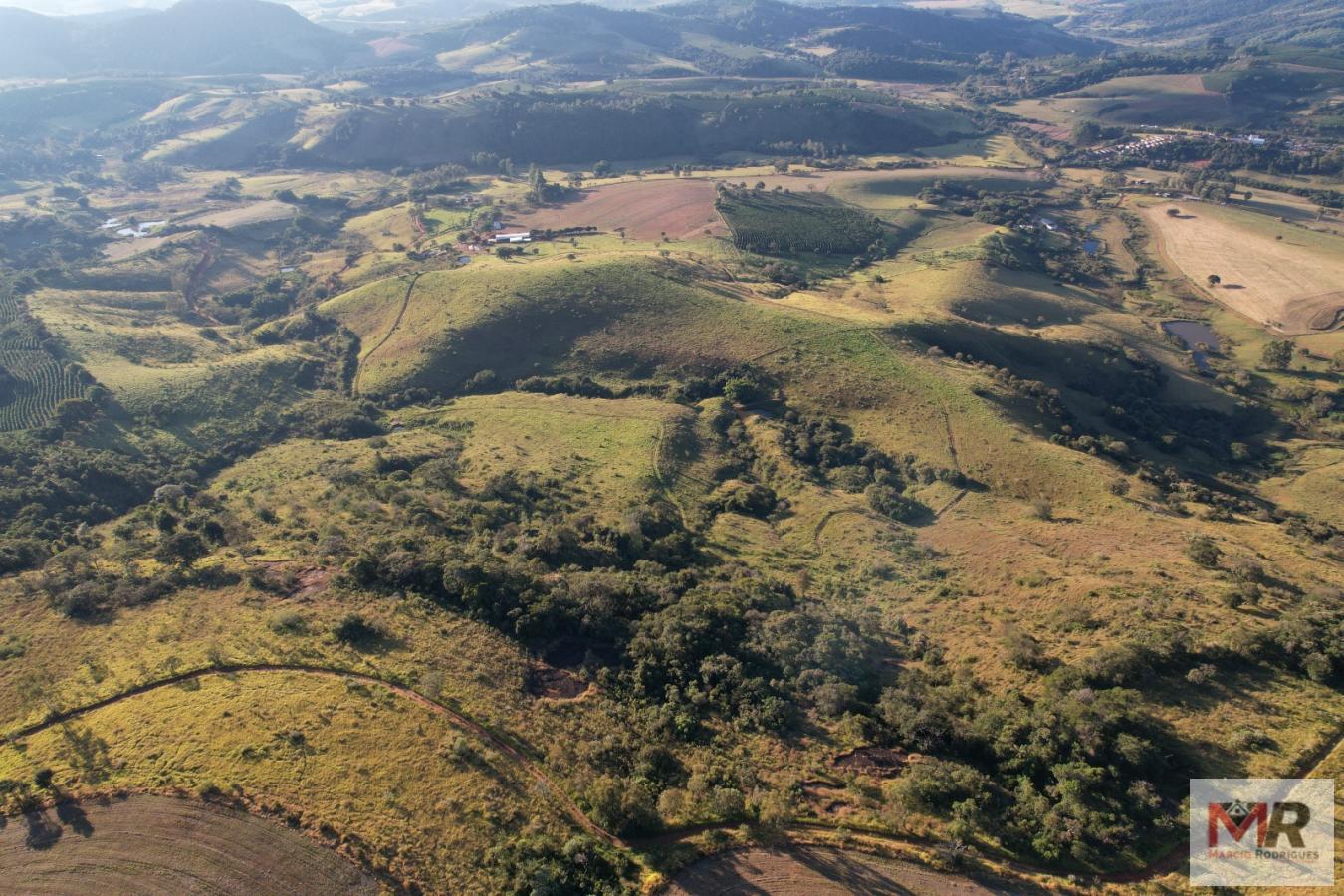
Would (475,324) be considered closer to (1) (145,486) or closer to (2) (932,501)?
(1) (145,486)

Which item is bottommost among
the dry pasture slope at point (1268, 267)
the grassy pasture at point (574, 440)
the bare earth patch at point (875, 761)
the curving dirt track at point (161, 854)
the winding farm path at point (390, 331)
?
the curving dirt track at point (161, 854)

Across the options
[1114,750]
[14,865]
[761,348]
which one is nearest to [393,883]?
[14,865]

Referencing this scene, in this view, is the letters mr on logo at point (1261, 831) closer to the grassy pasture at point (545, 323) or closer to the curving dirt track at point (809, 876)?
the curving dirt track at point (809, 876)

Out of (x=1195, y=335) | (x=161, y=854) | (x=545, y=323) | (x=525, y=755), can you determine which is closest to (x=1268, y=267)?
(x=1195, y=335)

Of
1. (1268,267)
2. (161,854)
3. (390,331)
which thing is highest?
(1268,267)

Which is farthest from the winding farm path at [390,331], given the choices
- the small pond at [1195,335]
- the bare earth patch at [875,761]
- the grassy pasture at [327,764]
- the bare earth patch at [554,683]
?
the small pond at [1195,335]

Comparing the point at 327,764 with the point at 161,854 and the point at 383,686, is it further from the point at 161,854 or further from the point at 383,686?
A: the point at 161,854

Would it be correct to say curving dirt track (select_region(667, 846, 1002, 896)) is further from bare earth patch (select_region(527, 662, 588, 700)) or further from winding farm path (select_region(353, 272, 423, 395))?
winding farm path (select_region(353, 272, 423, 395))
